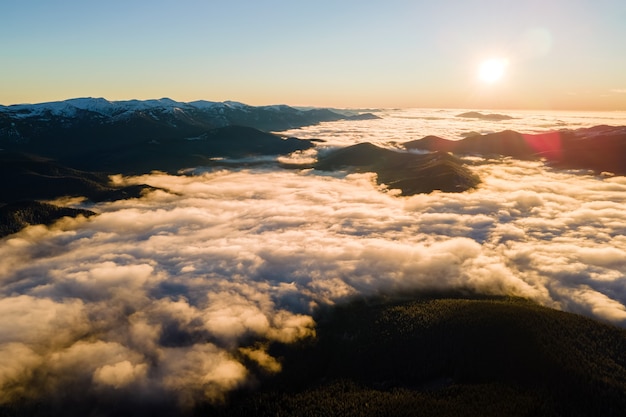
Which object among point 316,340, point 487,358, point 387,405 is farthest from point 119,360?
point 487,358

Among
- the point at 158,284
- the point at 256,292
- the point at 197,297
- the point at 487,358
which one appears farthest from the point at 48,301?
the point at 487,358

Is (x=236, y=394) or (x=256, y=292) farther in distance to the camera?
(x=256, y=292)

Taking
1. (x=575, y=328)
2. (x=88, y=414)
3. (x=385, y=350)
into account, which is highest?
(x=575, y=328)

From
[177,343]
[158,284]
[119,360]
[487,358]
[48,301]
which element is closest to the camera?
[487,358]

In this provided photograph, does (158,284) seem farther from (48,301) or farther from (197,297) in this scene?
(48,301)

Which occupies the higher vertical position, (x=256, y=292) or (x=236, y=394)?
(x=256, y=292)

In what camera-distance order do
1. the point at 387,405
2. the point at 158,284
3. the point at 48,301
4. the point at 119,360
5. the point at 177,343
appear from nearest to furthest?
the point at 387,405
the point at 119,360
the point at 177,343
the point at 48,301
the point at 158,284
